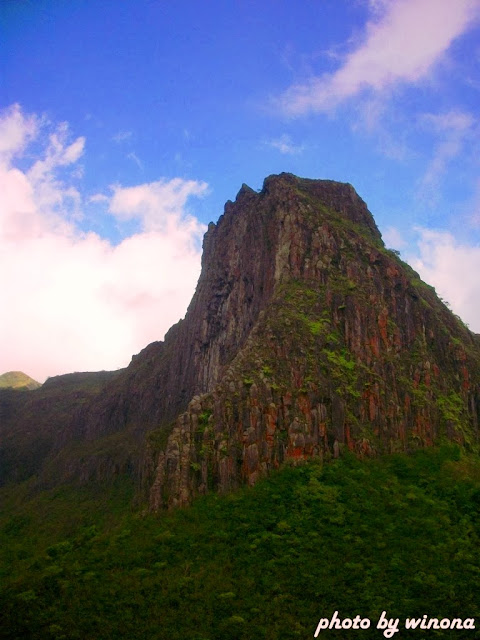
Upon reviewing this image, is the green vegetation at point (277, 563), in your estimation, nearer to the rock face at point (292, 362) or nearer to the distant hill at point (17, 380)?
the rock face at point (292, 362)

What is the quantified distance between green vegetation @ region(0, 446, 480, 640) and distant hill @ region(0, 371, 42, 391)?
13811cm

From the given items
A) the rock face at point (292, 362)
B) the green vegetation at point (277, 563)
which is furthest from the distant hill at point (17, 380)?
the green vegetation at point (277, 563)

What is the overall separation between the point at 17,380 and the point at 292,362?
15052 cm

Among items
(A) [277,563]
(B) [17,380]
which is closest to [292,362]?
(A) [277,563]

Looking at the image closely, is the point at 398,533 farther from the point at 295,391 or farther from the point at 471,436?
the point at 471,436

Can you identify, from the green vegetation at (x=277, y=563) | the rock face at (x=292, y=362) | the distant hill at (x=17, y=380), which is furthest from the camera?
the distant hill at (x=17, y=380)

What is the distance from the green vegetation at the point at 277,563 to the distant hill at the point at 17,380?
138108 millimetres

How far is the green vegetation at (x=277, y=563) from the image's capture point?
2720 cm

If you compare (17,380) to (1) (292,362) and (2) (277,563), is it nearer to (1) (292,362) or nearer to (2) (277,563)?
(1) (292,362)

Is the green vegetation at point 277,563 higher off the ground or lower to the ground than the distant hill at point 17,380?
lower

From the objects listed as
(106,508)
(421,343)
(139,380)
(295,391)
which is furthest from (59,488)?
(421,343)

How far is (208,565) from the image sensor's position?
105 feet

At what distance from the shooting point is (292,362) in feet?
155

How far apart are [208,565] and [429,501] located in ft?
52.0
